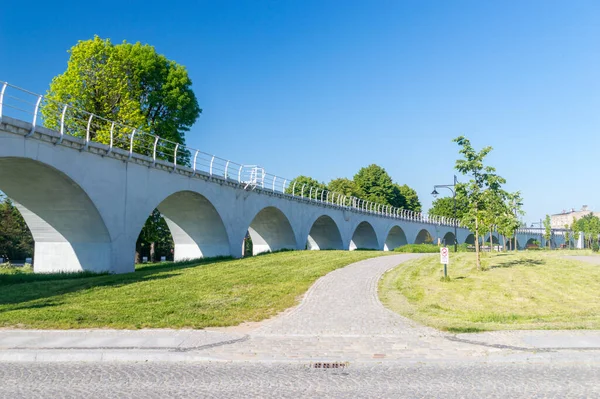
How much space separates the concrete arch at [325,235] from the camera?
53.5 metres

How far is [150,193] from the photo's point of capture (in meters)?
24.2

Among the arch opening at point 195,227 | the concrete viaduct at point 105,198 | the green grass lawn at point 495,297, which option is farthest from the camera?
the arch opening at point 195,227

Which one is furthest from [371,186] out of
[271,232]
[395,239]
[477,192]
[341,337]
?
[341,337]

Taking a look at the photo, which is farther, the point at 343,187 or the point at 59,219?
the point at 343,187

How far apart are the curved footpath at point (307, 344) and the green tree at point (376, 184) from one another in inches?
3176

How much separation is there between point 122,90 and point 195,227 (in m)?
9.74

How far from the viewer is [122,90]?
3175cm

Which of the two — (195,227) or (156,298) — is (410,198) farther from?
(156,298)

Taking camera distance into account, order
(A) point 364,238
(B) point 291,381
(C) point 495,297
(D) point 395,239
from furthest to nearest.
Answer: (D) point 395,239, (A) point 364,238, (C) point 495,297, (B) point 291,381

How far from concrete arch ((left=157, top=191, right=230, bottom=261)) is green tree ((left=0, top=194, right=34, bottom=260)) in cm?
2561

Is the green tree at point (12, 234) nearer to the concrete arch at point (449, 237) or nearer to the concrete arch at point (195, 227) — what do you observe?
the concrete arch at point (195, 227)

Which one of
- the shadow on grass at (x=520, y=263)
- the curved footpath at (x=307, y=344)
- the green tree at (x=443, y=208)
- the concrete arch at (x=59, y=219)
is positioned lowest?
the curved footpath at (x=307, y=344)

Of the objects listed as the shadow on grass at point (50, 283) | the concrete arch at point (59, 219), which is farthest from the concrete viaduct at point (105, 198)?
the shadow on grass at point (50, 283)

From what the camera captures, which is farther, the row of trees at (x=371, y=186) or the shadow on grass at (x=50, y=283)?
the row of trees at (x=371, y=186)
